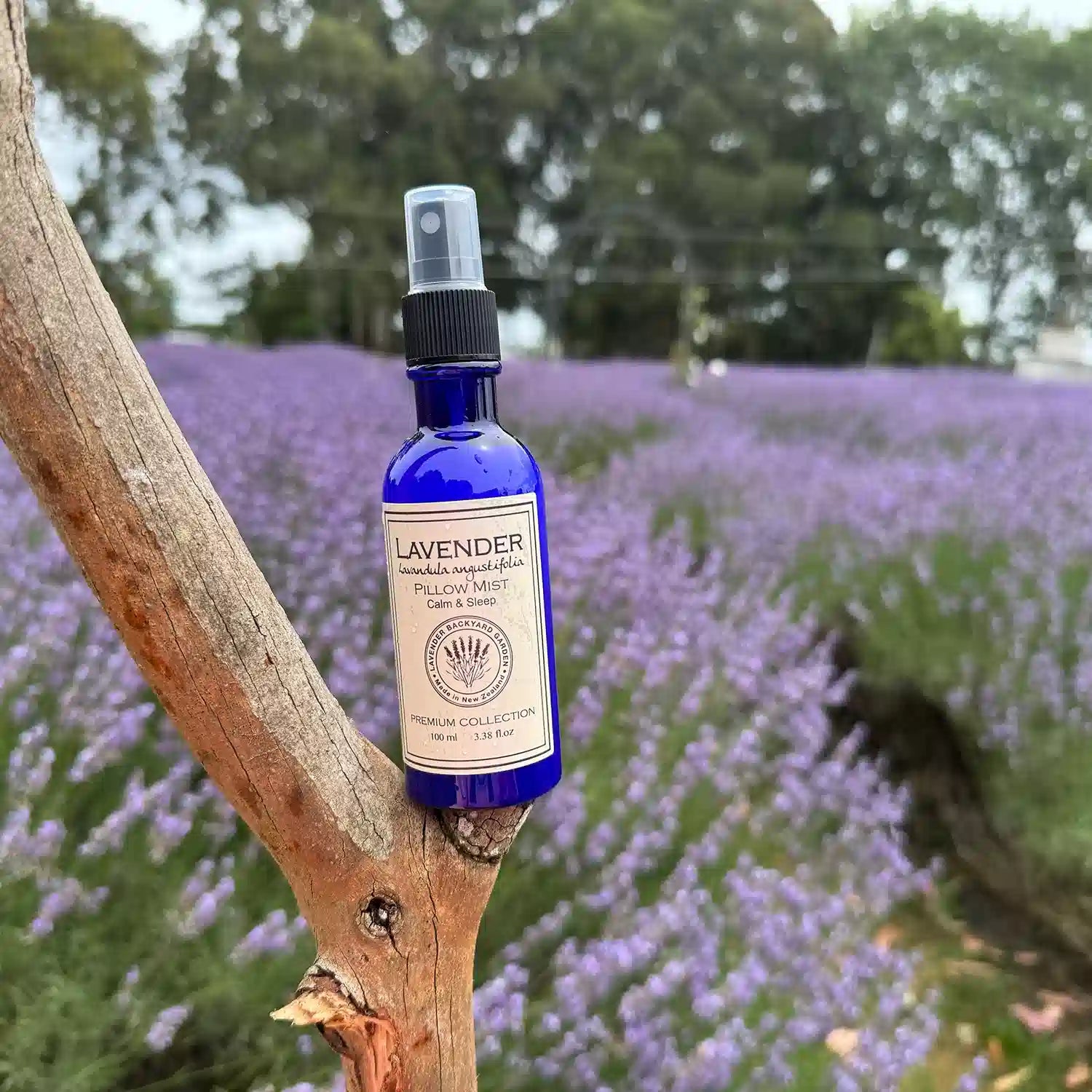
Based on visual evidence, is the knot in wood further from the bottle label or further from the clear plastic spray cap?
the clear plastic spray cap

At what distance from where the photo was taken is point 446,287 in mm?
605

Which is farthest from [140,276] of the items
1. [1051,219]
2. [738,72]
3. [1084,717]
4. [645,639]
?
[1051,219]

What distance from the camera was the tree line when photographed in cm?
700

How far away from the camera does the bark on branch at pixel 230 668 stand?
0.50 meters

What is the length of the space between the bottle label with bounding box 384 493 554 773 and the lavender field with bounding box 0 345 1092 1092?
1.61ft

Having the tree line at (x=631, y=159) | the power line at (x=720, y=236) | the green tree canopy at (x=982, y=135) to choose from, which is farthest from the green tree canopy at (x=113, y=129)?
the green tree canopy at (x=982, y=135)

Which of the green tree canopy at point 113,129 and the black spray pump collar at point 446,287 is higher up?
the green tree canopy at point 113,129

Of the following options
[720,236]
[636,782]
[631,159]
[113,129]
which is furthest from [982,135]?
[636,782]

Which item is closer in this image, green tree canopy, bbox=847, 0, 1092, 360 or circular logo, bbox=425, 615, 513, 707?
circular logo, bbox=425, 615, 513, 707

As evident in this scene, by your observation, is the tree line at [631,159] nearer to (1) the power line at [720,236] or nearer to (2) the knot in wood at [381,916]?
(1) the power line at [720,236]

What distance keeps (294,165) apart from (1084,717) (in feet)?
29.5

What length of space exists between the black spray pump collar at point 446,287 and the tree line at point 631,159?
13.2ft

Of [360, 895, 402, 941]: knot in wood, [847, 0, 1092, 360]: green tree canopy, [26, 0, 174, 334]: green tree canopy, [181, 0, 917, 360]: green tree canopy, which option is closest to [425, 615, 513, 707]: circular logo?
[360, 895, 402, 941]: knot in wood

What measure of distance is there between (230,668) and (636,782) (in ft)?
3.01
